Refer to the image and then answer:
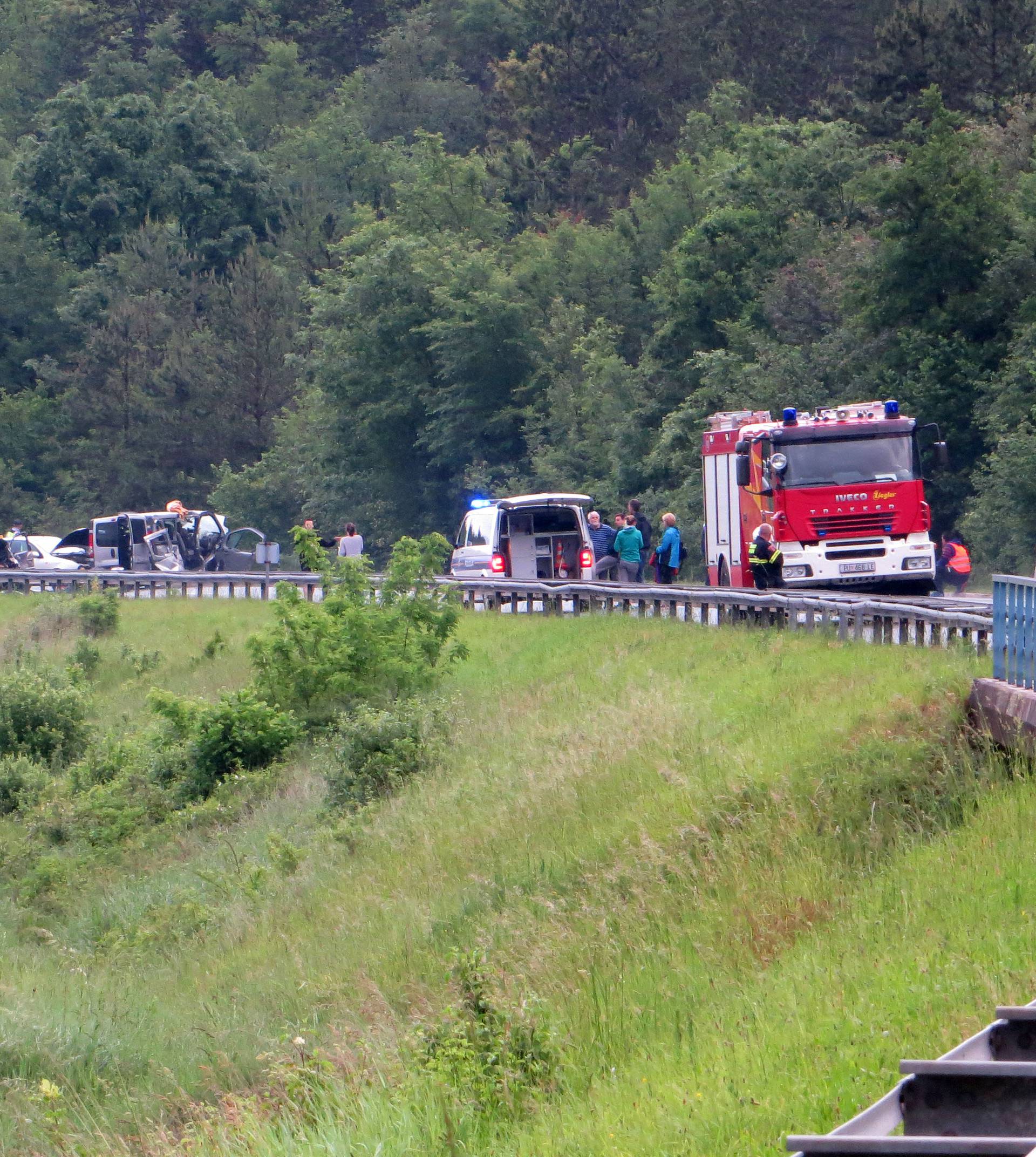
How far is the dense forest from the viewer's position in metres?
41.7

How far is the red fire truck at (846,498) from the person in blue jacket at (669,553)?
3.39 m

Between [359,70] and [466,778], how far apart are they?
83.2 m

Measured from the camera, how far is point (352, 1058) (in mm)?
9703

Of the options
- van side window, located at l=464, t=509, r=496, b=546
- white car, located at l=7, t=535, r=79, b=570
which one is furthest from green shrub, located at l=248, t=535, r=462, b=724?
white car, located at l=7, t=535, r=79, b=570

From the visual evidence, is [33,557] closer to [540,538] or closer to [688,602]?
[540,538]

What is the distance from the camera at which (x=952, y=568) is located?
97.7 ft

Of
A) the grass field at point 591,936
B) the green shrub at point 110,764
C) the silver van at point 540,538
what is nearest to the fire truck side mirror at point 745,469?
the grass field at point 591,936

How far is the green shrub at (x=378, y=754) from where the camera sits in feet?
64.2

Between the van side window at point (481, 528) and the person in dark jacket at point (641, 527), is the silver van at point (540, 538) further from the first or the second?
the person in dark jacket at point (641, 527)

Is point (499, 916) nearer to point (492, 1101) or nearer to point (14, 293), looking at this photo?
point (492, 1101)

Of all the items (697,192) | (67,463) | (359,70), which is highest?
(359,70)

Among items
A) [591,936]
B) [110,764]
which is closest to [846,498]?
[110,764]

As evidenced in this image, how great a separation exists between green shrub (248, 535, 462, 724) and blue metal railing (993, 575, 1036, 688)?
40.2ft

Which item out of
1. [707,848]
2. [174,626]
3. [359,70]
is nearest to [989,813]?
[707,848]
